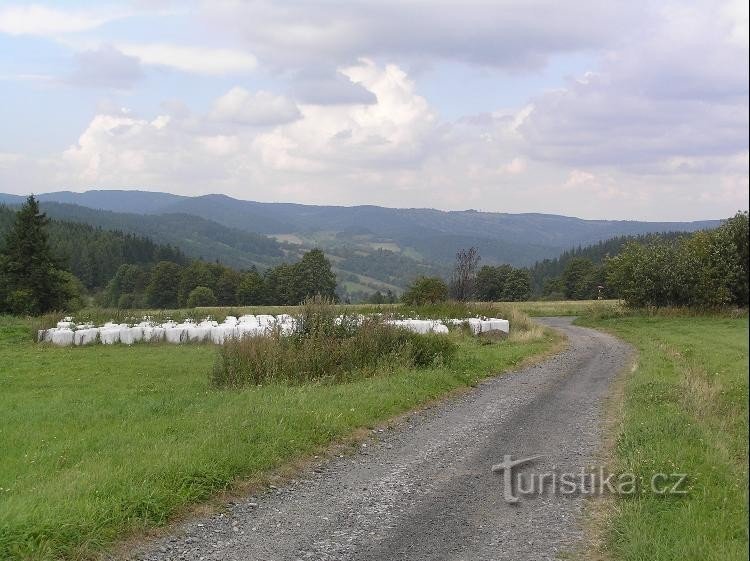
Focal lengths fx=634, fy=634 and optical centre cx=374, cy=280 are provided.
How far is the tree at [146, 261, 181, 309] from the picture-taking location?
105 meters

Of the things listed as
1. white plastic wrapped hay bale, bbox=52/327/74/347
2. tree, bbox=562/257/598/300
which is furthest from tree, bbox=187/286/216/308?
white plastic wrapped hay bale, bbox=52/327/74/347

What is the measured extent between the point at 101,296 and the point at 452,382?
113084 mm

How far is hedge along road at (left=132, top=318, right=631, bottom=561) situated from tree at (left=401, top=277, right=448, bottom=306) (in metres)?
32.9

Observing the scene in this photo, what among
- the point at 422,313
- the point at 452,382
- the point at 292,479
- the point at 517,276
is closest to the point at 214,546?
the point at 292,479

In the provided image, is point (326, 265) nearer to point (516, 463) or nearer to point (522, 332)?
point (522, 332)

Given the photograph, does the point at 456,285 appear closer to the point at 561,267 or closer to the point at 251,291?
the point at 251,291

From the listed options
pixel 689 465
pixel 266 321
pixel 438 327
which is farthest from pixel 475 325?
pixel 689 465

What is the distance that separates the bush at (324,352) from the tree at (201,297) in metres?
82.5

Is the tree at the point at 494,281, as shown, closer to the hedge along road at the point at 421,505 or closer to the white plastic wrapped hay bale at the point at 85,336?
the white plastic wrapped hay bale at the point at 85,336

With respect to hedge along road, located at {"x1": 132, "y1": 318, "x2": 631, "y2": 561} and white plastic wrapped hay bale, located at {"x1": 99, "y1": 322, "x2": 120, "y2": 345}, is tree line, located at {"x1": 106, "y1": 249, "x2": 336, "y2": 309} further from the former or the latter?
hedge along road, located at {"x1": 132, "y1": 318, "x2": 631, "y2": 561}

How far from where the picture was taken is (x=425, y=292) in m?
49.3

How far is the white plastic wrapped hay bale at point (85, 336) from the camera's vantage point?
90.5 ft

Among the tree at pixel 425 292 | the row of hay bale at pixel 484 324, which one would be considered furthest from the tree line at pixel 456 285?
the row of hay bale at pixel 484 324

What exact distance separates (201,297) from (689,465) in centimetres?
9351
